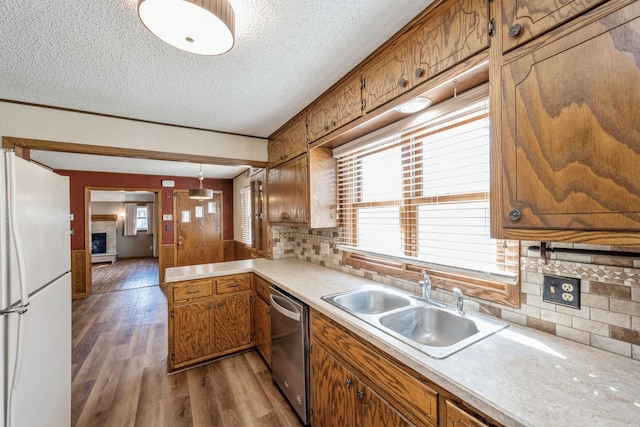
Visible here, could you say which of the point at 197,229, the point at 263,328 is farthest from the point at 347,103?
the point at 197,229

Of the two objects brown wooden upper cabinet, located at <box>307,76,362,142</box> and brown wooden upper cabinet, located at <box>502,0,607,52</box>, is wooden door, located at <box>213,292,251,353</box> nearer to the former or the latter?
brown wooden upper cabinet, located at <box>307,76,362,142</box>

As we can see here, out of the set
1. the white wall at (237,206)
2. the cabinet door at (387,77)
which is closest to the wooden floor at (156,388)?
the cabinet door at (387,77)

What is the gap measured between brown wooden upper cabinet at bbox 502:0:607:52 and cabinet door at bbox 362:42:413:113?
45 centimetres

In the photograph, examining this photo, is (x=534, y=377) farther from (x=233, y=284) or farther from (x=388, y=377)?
(x=233, y=284)

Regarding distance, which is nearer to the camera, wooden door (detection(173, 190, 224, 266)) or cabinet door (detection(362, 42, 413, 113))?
cabinet door (detection(362, 42, 413, 113))

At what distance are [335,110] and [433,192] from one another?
3.06 feet

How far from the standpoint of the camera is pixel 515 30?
90 centimetres

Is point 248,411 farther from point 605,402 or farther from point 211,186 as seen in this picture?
point 211,186

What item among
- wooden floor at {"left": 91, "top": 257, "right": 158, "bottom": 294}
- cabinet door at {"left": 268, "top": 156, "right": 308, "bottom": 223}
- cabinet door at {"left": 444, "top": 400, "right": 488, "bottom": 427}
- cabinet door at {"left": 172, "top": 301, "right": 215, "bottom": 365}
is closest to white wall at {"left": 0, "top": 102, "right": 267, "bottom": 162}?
cabinet door at {"left": 268, "top": 156, "right": 308, "bottom": 223}

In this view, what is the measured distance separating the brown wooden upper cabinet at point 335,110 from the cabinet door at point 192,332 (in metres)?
1.85

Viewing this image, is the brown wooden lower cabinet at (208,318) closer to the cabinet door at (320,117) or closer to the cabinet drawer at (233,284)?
the cabinet drawer at (233,284)

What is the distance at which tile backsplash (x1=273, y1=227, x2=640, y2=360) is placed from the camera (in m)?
0.91

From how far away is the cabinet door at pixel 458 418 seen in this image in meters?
0.78

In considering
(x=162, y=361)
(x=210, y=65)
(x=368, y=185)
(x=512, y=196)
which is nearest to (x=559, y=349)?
(x=512, y=196)
